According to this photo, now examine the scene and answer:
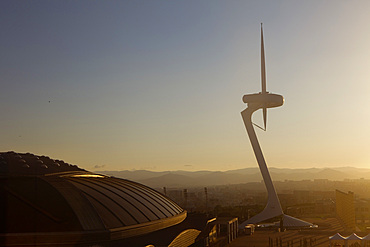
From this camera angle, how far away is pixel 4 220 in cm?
2538

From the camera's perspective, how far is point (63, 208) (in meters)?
26.9

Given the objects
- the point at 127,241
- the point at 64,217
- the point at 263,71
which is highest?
the point at 263,71

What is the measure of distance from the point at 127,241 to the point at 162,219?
20.8 feet

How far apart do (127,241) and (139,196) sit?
734cm

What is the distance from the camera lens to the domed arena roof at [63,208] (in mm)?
24969

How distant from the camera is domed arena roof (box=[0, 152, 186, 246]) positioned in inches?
983

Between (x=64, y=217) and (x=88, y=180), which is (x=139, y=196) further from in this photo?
(x=64, y=217)

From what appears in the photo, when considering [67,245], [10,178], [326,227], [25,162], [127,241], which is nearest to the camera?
[67,245]

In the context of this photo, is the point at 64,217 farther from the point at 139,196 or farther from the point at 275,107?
the point at 275,107

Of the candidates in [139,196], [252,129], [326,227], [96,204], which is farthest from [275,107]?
[96,204]

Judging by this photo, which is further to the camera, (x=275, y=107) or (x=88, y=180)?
(x=275, y=107)

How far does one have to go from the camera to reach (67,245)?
24672 millimetres

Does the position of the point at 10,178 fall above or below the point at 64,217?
above

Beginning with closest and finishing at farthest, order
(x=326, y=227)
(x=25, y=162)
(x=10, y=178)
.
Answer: (x=10, y=178) < (x=25, y=162) < (x=326, y=227)
